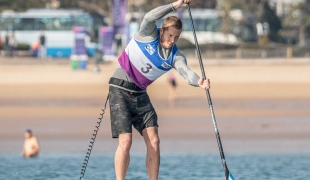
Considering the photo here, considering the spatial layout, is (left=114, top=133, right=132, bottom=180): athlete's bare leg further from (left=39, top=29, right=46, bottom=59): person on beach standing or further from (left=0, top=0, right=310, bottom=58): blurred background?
(left=39, top=29, right=46, bottom=59): person on beach standing

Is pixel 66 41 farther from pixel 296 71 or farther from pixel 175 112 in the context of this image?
pixel 175 112

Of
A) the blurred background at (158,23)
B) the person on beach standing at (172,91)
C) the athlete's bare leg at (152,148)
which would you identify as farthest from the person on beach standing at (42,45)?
the athlete's bare leg at (152,148)

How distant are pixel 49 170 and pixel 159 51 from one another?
525 centimetres

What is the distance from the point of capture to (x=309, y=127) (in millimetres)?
22922

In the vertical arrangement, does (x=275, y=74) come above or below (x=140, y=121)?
below

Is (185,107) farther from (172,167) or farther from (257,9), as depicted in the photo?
(257,9)

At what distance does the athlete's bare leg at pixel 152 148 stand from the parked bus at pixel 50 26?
47.4 metres

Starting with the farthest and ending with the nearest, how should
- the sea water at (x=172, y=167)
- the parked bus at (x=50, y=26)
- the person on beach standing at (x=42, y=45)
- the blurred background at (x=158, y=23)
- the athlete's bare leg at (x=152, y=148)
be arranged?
the parked bus at (x=50, y=26), the person on beach standing at (x=42, y=45), the blurred background at (x=158, y=23), the sea water at (x=172, y=167), the athlete's bare leg at (x=152, y=148)

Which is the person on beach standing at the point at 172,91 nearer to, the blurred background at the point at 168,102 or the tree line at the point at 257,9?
the blurred background at the point at 168,102

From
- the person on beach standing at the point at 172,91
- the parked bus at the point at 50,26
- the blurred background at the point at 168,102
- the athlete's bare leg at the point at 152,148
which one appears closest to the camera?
the athlete's bare leg at the point at 152,148

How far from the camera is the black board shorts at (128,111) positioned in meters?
9.18

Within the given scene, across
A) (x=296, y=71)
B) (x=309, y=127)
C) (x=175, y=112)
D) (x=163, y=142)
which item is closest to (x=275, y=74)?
(x=296, y=71)

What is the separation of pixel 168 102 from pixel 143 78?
803 inches

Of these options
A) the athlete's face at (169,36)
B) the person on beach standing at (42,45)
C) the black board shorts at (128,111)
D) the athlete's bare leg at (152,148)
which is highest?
the athlete's face at (169,36)
